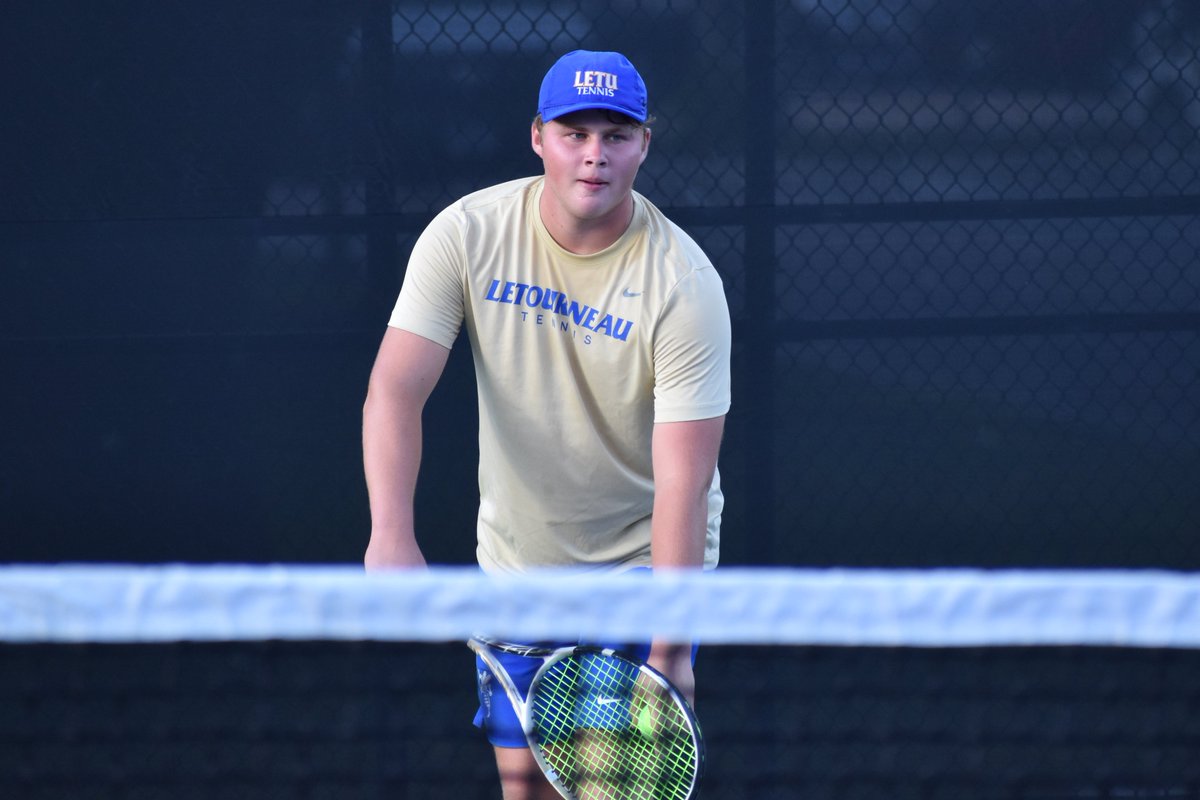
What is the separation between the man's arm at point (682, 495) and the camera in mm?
1990

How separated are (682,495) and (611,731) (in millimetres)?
343

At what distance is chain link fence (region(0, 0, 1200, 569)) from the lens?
3246mm

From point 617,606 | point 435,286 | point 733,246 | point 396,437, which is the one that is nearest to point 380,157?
point 733,246

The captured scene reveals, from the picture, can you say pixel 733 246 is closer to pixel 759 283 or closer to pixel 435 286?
pixel 759 283

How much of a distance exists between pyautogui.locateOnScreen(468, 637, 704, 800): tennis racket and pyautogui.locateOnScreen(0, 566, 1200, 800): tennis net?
112 millimetres

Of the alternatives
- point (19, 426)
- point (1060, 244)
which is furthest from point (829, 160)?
point (19, 426)

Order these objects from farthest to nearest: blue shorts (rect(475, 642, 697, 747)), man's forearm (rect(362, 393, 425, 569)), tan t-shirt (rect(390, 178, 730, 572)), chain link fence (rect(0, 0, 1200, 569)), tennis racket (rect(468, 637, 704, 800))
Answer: chain link fence (rect(0, 0, 1200, 569)) → blue shorts (rect(475, 642, 697, 747)) → tan t-shirt (rect(390, 178, 730, 572)) → man's forearm (rect(362, 393, 425, 569)) → tennis racket (rect(468, 637, 704, 800))

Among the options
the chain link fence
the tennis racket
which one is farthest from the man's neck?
the chain link fence

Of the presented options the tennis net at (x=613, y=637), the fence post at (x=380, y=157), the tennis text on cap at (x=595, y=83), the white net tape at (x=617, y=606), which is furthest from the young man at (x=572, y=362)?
the fence post at (x=380, y=157)

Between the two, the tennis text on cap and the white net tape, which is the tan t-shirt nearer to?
the tennis text on cap

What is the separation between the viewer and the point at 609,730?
6.40 ft

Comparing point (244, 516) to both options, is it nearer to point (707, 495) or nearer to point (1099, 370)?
point (707, 495)

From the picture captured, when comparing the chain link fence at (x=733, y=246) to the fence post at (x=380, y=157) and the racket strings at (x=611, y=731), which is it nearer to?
the fence post at (x=380, y=157)

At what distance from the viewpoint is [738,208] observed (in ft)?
10.9
